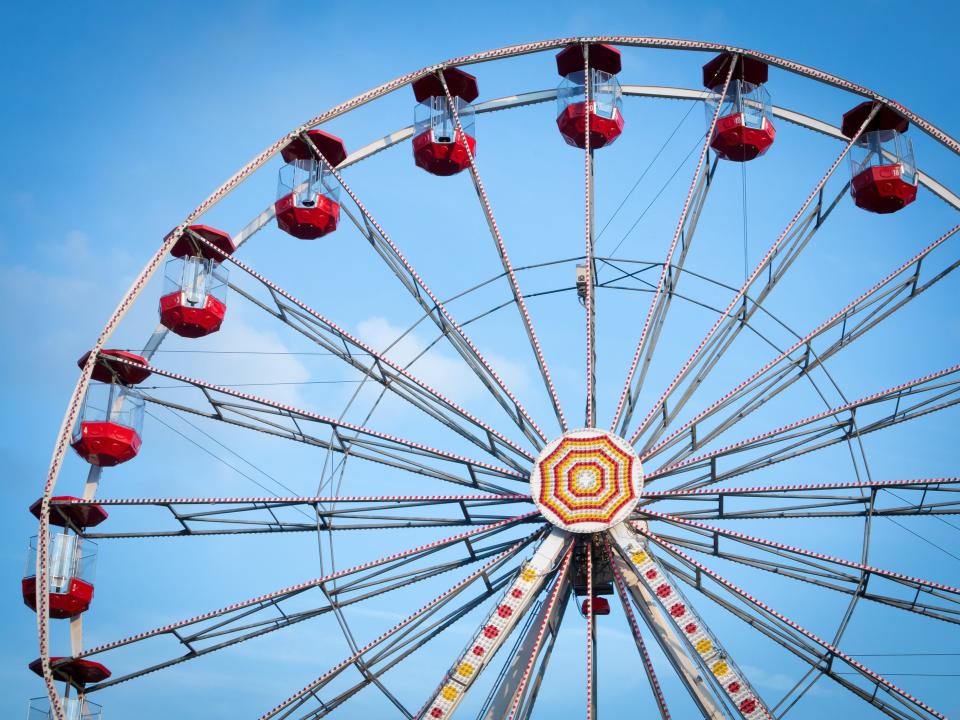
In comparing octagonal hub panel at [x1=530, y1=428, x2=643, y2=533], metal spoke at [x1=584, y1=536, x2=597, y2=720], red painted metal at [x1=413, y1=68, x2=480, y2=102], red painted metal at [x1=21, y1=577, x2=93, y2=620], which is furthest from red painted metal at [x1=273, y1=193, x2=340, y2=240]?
metal spoke at [x1=584, y1=536, x2=597, y2=720]

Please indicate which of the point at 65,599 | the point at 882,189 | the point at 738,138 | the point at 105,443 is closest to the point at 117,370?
the point at 105,443

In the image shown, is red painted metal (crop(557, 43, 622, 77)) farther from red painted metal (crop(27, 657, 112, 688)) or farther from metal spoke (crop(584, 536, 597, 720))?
red painted metal (crop(27, 657, 112, 688))

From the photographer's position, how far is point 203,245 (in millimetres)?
24219

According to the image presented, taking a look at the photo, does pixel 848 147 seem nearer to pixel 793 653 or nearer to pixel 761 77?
pixel 761 77

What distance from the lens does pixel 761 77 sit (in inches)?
984

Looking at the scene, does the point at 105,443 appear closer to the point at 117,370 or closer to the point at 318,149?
the point at 117,370

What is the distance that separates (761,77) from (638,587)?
33.4 feet

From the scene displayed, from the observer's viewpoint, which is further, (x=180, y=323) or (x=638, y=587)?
(x=180, y=323)

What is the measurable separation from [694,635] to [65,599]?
33.9ft

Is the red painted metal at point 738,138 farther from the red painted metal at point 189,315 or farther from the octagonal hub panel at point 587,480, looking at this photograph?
the red painted metal at point 189,315

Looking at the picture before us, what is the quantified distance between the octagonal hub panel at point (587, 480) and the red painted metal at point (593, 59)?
25.7 ft

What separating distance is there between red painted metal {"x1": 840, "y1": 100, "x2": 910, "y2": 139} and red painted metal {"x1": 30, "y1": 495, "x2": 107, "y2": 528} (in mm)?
15021

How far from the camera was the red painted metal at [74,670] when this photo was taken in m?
Answer: 21.3

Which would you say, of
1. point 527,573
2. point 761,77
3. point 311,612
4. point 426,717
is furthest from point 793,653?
point 761,77
